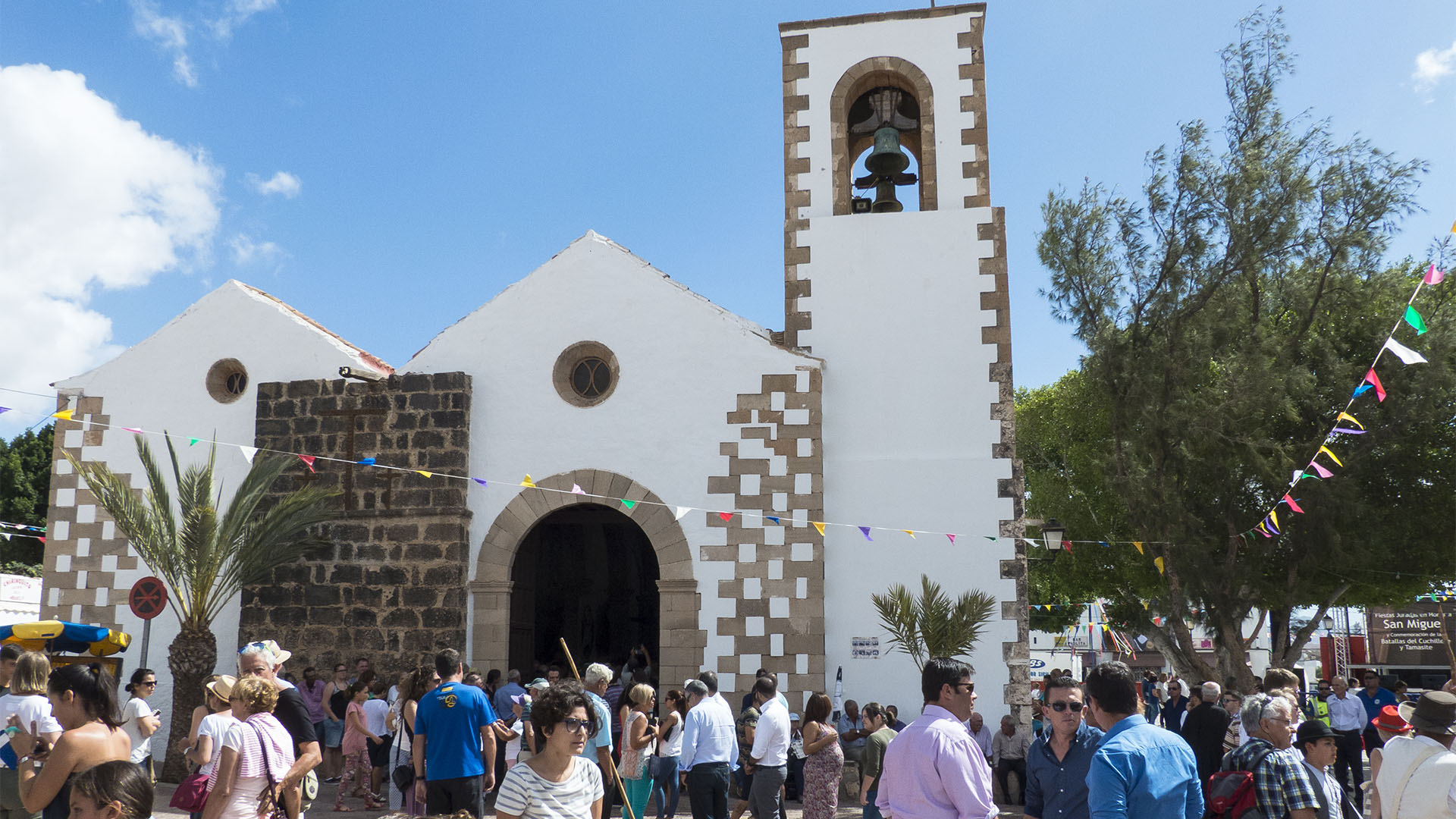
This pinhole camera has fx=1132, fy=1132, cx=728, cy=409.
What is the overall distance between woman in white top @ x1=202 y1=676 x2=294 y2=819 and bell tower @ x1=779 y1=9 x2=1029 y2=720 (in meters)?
7.43

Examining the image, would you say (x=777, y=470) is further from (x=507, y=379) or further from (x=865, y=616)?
(x=507, y=379)

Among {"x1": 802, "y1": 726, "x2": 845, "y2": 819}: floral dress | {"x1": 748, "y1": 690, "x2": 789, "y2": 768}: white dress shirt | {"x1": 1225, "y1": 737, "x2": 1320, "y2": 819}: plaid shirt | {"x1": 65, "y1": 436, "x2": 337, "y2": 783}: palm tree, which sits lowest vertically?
{"x1": 802, "y1": 726, "x2": 845, "y2": 819}: floral dress

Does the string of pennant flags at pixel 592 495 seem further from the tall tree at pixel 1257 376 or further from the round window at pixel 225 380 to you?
the tall tree at pixel 1257 376

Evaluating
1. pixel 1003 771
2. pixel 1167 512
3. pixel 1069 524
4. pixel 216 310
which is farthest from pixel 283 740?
pixel 1069 524

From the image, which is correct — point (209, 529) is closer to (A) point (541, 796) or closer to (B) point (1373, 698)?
(A) point (541, 796)

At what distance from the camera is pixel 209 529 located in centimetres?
1134

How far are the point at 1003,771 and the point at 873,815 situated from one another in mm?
4206

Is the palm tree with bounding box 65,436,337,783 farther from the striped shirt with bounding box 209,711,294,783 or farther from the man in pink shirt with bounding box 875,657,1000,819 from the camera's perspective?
the man in pink shirt with bounding box 875,657,1000,819

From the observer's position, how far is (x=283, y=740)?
15.5 ft

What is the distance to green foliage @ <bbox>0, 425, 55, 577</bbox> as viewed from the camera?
1124 inches

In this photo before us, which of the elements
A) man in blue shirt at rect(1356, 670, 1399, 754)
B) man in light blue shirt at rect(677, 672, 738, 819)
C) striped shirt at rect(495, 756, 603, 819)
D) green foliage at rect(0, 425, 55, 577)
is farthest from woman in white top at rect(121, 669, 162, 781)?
green foliage at rect(0, 425, 55, 577)

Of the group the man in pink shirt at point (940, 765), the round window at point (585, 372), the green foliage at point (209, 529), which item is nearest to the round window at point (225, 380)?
the green foliage at point (209, 529)

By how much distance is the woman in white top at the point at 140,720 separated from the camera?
6.09m

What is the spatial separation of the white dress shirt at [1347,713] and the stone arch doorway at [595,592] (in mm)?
8386
